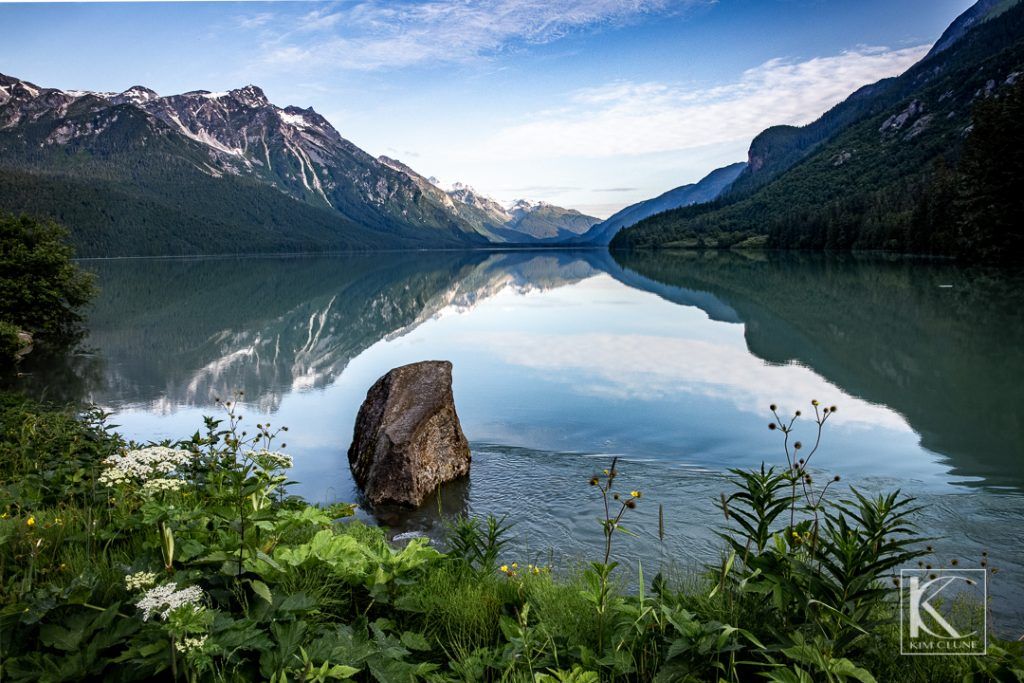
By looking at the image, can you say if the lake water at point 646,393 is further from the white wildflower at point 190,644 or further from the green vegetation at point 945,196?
the green vegetation at point 945,196

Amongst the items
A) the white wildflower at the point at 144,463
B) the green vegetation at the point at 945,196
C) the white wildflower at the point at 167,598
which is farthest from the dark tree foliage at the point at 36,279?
the green vegetation at the point at 945,196

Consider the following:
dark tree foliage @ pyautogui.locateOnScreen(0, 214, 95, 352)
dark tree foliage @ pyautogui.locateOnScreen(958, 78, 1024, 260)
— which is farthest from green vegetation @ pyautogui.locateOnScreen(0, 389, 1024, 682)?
dark tree foliage @ pyautogui.locateOnScreen(958, 78, 1024, 260)

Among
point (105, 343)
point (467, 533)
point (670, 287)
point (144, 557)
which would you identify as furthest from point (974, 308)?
point (105, 343)

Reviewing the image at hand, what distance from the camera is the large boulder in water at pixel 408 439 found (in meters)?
10.6

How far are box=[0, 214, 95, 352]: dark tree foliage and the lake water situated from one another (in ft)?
9.09

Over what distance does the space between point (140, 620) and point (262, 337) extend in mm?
27761

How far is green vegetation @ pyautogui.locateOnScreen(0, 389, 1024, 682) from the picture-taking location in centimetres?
345

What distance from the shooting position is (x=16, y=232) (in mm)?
28156

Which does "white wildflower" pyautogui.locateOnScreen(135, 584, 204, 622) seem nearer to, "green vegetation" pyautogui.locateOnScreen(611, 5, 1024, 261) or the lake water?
the lake water

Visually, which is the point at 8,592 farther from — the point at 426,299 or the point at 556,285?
the point at 556,285

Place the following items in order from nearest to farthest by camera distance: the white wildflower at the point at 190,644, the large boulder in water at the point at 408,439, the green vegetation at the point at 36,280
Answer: the white wildflower at the point at 190,644 → the large boulder in water at the point at 408,439 → the green vegetation at the point at 36,280

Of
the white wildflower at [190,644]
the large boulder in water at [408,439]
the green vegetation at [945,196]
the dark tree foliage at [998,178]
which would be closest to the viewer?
the white wildflower at [190,644]

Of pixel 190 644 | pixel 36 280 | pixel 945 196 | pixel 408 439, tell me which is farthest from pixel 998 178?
pixel 36 280

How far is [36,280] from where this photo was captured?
28188mm
